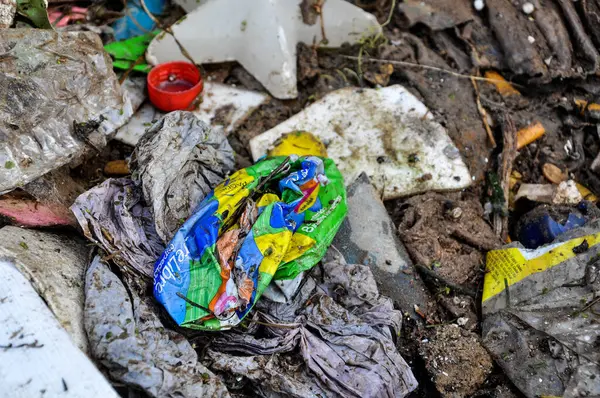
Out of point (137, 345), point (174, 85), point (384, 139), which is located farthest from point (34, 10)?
point (384, 139)

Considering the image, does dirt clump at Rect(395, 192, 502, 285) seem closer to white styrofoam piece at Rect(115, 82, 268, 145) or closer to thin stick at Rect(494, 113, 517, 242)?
thin stick at Rect(494, 113, 517, 242)

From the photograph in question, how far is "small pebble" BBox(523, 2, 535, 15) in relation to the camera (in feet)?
12.5

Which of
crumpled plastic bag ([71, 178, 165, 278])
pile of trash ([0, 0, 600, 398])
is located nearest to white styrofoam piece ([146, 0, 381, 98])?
pile of trash ([0, 0, 600, 398])

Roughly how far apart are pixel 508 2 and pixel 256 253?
287cm

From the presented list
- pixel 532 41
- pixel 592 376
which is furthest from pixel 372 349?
pixel 532 41

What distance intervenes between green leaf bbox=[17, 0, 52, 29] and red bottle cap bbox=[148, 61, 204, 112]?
0.65 meters

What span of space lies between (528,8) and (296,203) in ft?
8.34

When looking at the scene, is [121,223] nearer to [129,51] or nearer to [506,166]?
[129,51]

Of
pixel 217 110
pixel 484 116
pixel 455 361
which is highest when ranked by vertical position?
pixel 217 110

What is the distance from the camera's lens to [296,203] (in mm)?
2477

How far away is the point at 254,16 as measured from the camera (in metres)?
3.38

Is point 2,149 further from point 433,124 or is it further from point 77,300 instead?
point 433,124

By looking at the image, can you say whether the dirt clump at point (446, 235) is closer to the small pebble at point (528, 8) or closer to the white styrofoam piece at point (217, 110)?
the white styrofoam piece at point (217, 110)

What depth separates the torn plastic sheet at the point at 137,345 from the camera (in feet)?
6.05
